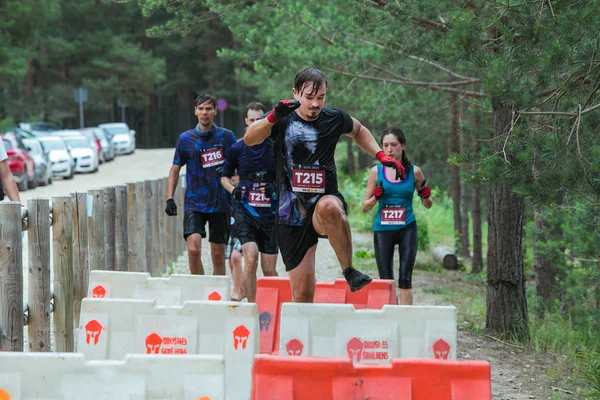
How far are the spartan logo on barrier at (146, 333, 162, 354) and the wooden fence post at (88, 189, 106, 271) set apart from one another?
3.17 meters

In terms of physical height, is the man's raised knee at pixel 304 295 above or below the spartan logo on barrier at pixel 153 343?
above

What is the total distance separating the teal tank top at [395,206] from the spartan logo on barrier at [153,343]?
390 centimetres

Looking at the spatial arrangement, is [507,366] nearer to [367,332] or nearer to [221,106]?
[367,332]

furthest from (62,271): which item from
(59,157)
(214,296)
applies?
(59,157)

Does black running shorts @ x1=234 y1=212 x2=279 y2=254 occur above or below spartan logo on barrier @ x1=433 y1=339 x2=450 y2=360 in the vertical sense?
above

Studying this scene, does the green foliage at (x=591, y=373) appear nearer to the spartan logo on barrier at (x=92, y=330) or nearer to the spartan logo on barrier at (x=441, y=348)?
the spartan logo on barrier at (x=441, y=348)

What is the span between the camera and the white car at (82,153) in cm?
4106

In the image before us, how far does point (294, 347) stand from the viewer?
6254mm

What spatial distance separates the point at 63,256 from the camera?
8336mm

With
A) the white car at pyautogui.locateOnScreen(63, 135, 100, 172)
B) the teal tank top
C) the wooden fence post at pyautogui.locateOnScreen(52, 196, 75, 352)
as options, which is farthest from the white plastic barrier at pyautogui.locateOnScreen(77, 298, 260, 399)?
the white car at pyautogui.locateOnScreen(63, 135, 100, 172)

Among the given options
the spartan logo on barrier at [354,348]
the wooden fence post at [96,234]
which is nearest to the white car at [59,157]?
the wooden fence post at [96,234]

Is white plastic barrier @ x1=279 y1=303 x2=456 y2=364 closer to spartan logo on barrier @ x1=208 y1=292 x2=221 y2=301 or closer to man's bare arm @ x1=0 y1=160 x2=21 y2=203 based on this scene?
spartan logo on barrier @ x1=208 y1=292 x2=221 y2=301

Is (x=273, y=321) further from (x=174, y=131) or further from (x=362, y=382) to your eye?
(x=174, y=131)

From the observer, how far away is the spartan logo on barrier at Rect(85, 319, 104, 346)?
6293 mm
